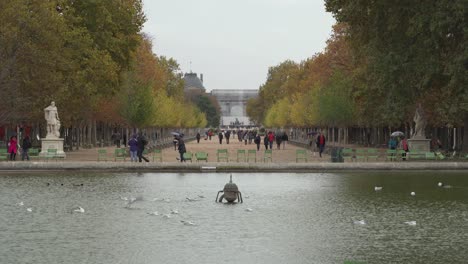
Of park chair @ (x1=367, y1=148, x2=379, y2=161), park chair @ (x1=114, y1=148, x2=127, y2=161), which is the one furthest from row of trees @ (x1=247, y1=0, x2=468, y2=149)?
park chair @ (x1=114, y1=148, x2=127, y2=161)

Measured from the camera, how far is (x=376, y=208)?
22.3 metres

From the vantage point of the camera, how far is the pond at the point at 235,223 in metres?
15.1

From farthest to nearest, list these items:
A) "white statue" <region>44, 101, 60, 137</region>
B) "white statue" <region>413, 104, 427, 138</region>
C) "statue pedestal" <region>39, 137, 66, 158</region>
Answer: "white statue" <region>413, 104, 427, 138</region>
"statue pedestal" <region>39, 137, 66, 158</region>
"white statue" <region>44, 101, 60, 137</region>

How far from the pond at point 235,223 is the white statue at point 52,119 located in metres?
17.7

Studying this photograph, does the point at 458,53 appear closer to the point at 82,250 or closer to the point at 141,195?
the point at 141,195

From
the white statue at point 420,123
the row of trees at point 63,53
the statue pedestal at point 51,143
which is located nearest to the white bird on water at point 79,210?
the row of trees at point 63,53

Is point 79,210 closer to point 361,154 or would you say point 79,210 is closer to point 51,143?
point 361,154

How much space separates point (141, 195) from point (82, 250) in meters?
10.5

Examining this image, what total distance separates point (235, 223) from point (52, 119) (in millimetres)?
32354

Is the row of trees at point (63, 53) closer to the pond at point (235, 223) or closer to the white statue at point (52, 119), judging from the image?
the white statue at point (52, 119)

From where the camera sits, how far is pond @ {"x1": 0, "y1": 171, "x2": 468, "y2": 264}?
15050 millimetres

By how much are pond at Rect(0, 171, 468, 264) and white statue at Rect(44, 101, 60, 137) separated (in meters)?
17.7

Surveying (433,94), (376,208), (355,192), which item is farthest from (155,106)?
(376,208)

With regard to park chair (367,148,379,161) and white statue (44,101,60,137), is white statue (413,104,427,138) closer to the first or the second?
park chair (367,148,379,161)
